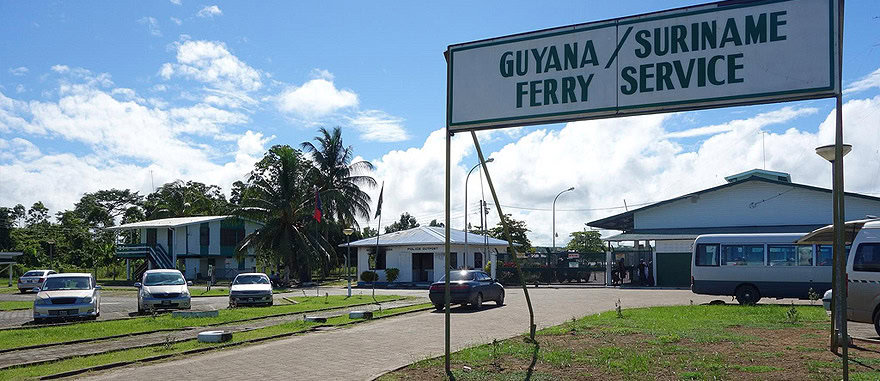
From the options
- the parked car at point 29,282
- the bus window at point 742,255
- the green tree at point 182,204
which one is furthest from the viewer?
the green tree at point 182,204

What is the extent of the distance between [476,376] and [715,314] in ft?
37.6

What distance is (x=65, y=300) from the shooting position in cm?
1956

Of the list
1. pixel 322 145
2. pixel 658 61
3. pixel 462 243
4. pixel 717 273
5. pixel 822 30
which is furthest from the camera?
pixel 322 145

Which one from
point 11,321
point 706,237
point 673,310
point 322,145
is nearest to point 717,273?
point 706,237

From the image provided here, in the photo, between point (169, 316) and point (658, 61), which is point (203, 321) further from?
point (658, 61)

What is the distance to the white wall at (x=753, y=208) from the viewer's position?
127 ft

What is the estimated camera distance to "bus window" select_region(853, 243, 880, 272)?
42.7ft

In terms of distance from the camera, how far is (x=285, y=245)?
151ft

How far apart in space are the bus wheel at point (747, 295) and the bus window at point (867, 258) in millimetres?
11036

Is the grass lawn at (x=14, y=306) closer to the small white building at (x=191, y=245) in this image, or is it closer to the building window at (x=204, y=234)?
the small white building at (x=191, y=245)

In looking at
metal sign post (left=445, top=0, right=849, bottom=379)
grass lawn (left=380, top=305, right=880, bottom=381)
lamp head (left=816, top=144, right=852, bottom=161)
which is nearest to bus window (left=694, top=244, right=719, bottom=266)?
grass lawn (left=380, top=305, right=880, bottom=381)

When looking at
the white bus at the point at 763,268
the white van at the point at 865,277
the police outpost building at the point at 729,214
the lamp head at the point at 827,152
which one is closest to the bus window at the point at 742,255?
the white bus at the point at 763,268

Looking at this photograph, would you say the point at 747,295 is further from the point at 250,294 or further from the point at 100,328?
the point at 100,328

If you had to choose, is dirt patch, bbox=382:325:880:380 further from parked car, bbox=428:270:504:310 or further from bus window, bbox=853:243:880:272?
parked car, bbox=428:270:504:310
